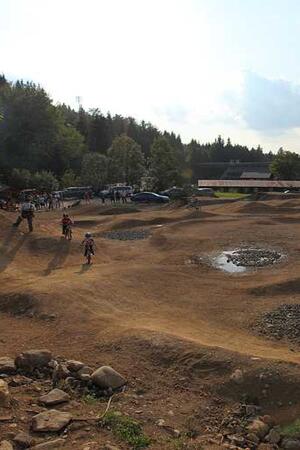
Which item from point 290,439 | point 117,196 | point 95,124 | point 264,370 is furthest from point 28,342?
point 95,124

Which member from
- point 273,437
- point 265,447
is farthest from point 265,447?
point 273,437

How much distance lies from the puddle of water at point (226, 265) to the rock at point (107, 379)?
13.0 meters

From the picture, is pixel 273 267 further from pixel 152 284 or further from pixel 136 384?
pixel 136 384

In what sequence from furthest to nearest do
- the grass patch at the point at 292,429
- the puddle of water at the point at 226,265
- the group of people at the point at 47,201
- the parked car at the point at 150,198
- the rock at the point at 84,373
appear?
the parked car at the point at 150,198
the group of people at the point at 47,201
the puddle of water at the point at 226,265
the rock at the point at 84,373
the grass patch at the point at 292,429

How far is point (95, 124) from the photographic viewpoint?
124750 millimetres

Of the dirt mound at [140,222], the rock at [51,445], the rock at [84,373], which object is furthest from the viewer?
the dirt mound at [140,222]

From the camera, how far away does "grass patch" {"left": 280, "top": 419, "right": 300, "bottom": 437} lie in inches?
366

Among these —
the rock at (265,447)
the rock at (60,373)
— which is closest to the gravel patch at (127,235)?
the rock at (60,373)

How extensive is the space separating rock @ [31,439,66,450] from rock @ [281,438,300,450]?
363 cm

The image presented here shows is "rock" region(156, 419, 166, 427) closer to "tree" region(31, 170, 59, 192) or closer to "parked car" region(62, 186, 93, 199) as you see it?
"parked car" region(62, 186, 93, 199)

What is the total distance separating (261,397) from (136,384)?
252 cm

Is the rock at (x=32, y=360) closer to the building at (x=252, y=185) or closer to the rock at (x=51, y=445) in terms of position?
the rock at (x=51, y=445)

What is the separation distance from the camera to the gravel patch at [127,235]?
1325 inches

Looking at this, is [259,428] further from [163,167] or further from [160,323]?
[163,167]
